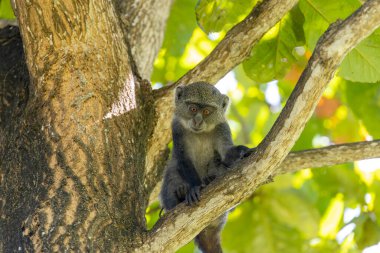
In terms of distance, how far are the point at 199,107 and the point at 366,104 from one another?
6.21 feet

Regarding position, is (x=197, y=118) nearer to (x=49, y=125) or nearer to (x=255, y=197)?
(x=255, y=197)

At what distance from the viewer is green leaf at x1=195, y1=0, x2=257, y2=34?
20.0 ft

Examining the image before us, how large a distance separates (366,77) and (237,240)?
2098mm

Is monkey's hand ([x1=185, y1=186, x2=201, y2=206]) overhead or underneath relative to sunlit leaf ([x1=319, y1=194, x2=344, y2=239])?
underneath

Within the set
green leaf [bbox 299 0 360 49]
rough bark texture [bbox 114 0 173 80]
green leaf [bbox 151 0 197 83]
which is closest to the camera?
green leaf [bbox 299 0 360 49]

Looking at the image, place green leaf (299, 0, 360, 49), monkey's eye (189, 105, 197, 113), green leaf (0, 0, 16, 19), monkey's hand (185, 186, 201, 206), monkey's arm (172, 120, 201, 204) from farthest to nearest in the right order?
green leaf (0, 0, 16, 19) → monkey's eye (189, 105, 197, 113) → monkey's arm (172, 120, 201, 204) → green leaf (299, 0, 360, 49) → monkey's hand (185, 186, 201, 206)

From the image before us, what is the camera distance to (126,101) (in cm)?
511

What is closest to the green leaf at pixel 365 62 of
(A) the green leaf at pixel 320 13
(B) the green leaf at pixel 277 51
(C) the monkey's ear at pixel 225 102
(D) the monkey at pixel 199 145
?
(A) the green leaf at pixel 320 13

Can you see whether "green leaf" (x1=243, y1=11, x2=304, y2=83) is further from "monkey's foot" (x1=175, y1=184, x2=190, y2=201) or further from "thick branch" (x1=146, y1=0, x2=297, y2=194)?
"monkey's foot" (x1=175, y1=184, x2=190, y2=201)

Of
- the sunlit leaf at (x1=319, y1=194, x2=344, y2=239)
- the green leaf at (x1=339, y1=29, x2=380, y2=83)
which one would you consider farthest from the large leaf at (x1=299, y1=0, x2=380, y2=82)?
the sunlit leaf at (x1=319, y1=194, x2=344, y2=239)

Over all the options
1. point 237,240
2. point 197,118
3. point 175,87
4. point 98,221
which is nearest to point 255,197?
point 237,240

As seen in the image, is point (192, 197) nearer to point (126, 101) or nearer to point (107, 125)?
point (107, 125)

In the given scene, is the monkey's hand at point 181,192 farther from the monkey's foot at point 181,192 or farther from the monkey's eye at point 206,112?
the monkey's eye at point 206,112

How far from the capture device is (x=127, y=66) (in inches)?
209
